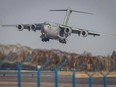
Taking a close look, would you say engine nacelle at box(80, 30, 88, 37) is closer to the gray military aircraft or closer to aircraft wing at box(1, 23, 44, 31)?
the gray military aircraft

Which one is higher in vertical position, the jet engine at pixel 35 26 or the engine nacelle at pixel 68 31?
the jet engine at pixel 35 26

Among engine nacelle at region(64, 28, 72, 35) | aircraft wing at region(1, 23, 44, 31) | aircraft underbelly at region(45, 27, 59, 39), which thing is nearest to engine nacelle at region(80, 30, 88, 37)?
engine nacelle at region(64, 28, 72, 35)

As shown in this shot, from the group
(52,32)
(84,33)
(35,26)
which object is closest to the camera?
(52,32)

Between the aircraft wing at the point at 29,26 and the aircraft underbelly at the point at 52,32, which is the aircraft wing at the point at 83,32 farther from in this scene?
the aircraft wing at the point at 29,26

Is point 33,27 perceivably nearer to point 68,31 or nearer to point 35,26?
point 35,26

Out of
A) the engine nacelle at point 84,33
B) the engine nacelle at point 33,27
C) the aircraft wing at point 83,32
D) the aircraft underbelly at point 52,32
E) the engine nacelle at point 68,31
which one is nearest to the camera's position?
the aircraft underbelly at point 52,32

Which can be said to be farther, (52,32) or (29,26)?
(29,26)

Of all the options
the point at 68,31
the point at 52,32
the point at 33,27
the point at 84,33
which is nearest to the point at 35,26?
the point at 33,27

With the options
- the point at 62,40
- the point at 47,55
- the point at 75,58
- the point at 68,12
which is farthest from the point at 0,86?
the point at 47,55

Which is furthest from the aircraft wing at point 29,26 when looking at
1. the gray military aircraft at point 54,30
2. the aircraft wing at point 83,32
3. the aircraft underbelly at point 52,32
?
the aircraft wing at point 83,32

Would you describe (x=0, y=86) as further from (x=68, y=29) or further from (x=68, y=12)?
(x=68, y=12)

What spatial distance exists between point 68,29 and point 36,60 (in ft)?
61.8

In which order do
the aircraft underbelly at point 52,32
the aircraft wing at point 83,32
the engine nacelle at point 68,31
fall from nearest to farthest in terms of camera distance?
the aircraft underbelly at point 52,32 → the aircraft wing at point 83,32 → the engine nacelle at point 68,31

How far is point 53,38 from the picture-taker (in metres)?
37.4
